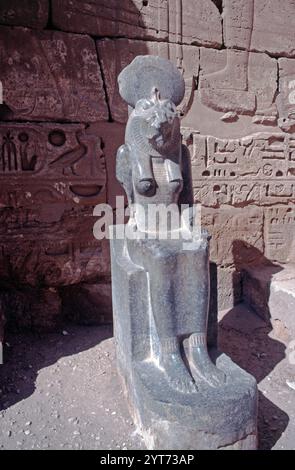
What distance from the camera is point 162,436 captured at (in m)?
2.04

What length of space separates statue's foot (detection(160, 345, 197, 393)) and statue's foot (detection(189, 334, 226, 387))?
0.29 ft

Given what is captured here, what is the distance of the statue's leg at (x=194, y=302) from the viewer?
2354mm

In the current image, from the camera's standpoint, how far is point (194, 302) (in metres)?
2.38

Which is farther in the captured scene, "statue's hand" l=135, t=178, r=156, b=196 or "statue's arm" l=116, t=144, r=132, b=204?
"statue's arm" l=116, t=144, r=132, b=204

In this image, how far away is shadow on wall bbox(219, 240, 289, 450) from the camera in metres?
2.43

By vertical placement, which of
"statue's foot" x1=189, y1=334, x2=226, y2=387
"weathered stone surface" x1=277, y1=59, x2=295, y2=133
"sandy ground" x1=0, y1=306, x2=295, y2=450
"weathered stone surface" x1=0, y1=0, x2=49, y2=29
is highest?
"weathered stone surface" x1=0, y1=0, x2=49, y2=29

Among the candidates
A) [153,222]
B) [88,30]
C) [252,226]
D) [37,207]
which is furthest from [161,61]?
[252,226]

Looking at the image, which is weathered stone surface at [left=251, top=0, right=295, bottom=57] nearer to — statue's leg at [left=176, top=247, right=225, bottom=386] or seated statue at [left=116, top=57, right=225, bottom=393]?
seated statue at [left=116, top=57, right=225, bottom=393]

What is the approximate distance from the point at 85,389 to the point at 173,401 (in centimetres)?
100

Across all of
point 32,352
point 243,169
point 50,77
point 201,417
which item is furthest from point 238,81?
point 201,417

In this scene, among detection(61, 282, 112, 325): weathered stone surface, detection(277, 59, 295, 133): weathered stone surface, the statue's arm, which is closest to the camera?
the statue's arm

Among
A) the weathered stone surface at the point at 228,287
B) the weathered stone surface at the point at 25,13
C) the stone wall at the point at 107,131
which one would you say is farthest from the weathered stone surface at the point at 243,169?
the weathered stone surface at the point at 25,13

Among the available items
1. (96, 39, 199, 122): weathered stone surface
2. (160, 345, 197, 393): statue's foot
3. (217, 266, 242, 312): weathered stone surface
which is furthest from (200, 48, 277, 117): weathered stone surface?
(160, 345, 197, 393): statue's foot

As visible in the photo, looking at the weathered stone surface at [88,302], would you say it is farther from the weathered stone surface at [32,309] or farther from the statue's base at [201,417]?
the statue's base at [201,417]
